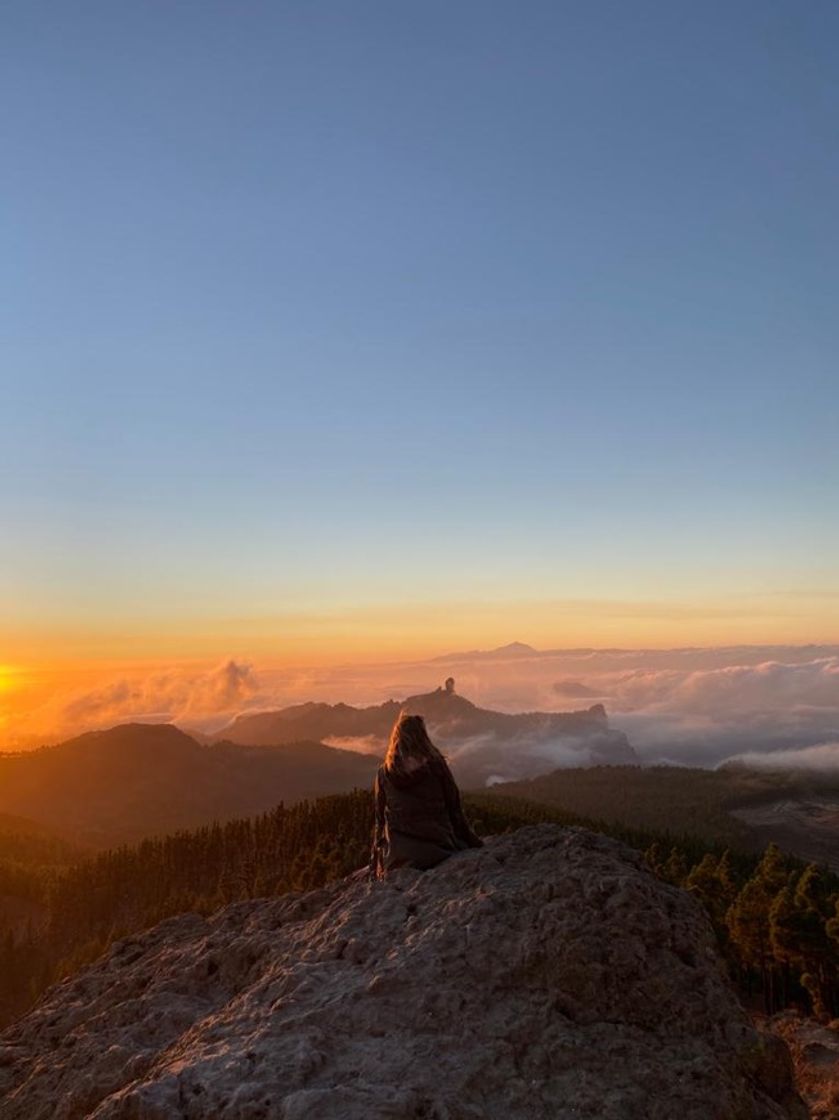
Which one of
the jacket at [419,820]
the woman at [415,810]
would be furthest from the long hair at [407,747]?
the jacket at [419,820]

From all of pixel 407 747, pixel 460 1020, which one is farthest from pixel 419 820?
pixel 460 1020

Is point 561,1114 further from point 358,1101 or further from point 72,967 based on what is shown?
point 72,967

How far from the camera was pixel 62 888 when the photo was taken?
390 ft

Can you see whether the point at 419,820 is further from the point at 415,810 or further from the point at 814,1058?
the point at 814,1058

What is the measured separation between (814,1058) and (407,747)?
29.1 m

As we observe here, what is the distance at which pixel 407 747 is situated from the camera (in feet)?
69.8

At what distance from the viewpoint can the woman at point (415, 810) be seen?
19.6m

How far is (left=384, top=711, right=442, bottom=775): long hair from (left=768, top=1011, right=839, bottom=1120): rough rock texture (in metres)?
10.9

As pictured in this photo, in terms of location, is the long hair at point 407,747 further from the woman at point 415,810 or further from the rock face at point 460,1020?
the rock face at point 460,1020

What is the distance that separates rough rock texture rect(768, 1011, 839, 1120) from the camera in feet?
82.1

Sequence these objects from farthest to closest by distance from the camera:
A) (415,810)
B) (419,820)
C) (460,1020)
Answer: (415,810), (419,820), (460,1020)

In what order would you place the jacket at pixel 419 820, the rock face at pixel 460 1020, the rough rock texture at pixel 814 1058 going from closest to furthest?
the rock face at pixel 460 1020 → the jacket at pixel 419 820 → the rough rock texture at pixel 814 1058

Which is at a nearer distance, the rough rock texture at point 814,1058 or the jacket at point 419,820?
the jacket at point 419,820

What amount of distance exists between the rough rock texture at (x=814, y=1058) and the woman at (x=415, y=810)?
30.4 ft
